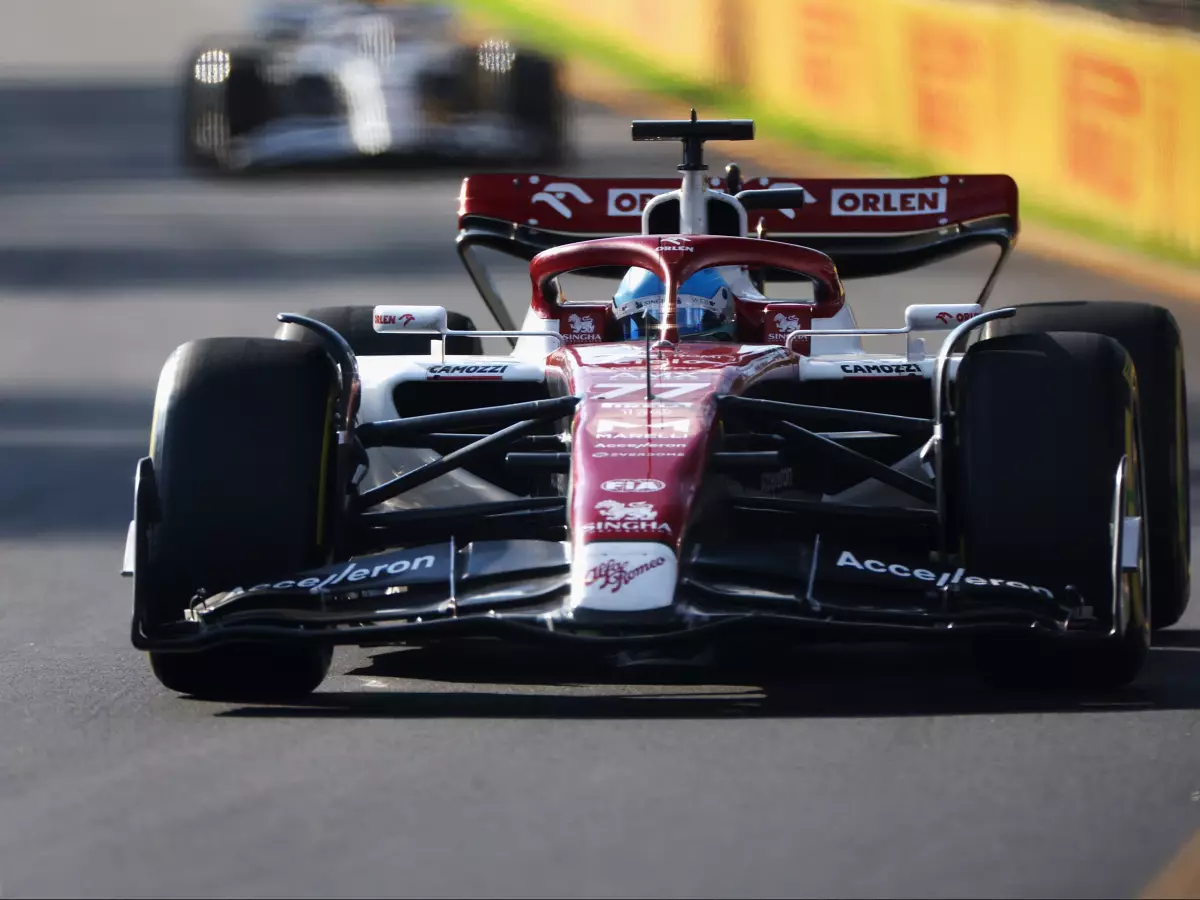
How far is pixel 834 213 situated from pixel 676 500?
388 cm

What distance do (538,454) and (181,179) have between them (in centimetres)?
1711

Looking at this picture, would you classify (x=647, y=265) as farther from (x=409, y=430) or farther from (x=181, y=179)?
(x=181, y=179)

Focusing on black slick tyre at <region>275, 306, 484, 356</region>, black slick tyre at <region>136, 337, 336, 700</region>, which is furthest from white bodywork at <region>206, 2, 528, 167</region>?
black slick tyre at <region>136, 337, 336, 700</region>

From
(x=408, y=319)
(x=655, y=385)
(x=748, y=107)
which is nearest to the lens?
(x=655, y=385)

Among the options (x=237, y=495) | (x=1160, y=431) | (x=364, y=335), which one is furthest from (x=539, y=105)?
(x=237, y=495)

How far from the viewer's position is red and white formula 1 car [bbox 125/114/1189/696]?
6.45 meters

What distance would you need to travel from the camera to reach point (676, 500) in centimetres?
659

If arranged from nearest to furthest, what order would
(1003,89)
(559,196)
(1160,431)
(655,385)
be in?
(655,385)
(1160,431)
(559,196)
(1003,89)

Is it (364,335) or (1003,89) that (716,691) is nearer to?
(364,335)

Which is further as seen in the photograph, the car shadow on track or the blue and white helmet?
the blue and white helmet

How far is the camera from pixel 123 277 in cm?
1845

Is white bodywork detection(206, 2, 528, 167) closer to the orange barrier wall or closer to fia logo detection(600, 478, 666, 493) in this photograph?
the orange barrier wall

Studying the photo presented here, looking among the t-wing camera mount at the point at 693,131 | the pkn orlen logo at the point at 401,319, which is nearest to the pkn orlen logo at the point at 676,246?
the pkn orlen logo at the point at 401,319

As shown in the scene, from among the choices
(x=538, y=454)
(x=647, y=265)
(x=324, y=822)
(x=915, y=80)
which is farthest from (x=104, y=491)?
(x=915, y=80)
